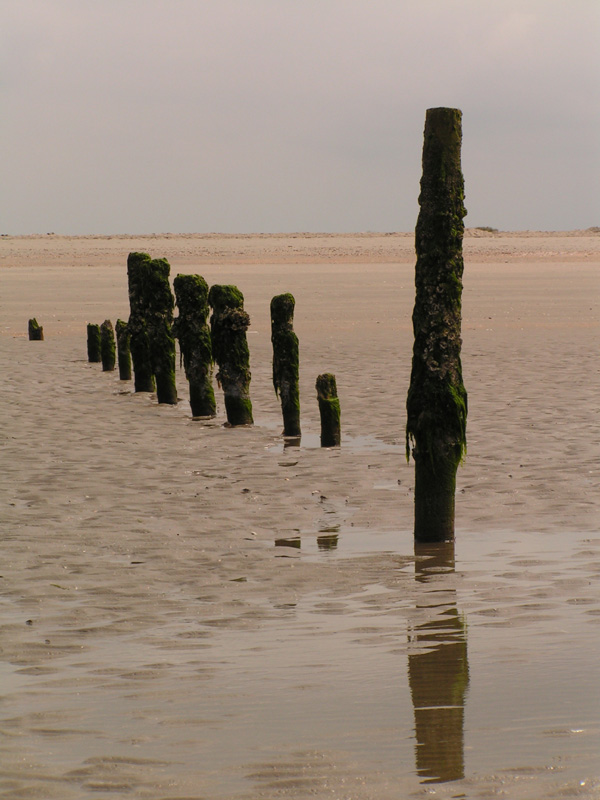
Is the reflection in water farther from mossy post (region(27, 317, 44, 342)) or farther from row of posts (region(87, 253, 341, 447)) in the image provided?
mossy post (region(27, 317, 44, 342))

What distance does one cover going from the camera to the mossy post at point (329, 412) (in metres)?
12.7

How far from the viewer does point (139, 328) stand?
17438 millimetres

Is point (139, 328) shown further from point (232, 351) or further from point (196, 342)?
point (232, 351)

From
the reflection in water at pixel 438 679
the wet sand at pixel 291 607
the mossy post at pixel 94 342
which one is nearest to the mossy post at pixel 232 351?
the wet sand at pixel 291 607

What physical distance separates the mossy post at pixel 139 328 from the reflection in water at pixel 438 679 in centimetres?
1058

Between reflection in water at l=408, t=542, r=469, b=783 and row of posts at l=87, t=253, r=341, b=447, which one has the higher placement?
row of posts at l=87, t=253, r=341, b=447

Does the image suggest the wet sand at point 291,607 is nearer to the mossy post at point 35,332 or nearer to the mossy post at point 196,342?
the mossy post at point 196,342

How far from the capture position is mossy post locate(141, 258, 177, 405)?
16.9 meters

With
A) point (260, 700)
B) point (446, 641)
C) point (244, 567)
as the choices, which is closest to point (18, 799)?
A: point (260, 700)

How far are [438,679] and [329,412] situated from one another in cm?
733

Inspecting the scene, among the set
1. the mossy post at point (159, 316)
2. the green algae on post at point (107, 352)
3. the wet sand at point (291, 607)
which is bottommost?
the wet sand at point (291, 607)

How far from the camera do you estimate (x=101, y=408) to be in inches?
627

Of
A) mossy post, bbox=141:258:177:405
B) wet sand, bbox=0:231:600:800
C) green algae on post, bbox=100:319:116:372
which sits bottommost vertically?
wet sand, bbox=0:231:600:800

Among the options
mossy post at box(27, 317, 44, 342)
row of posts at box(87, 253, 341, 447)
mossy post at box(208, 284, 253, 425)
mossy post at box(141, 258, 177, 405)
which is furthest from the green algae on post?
mossy post at box(208, 284, 253, 425)
